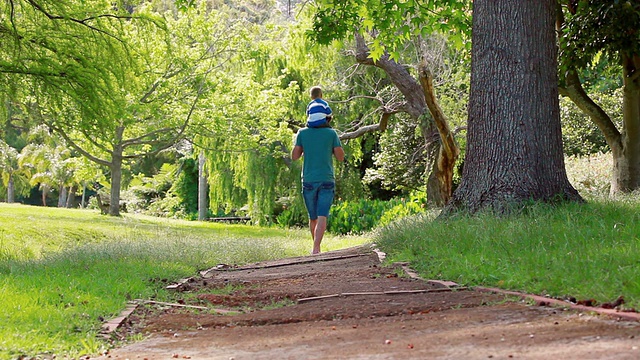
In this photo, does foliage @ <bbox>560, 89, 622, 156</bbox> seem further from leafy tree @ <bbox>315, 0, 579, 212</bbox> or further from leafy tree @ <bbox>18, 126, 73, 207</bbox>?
leafy tree @ <bbox>18, 126, 73, 207</bbox>

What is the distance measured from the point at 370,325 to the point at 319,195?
238 inches

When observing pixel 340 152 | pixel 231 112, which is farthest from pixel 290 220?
pixel 340 152

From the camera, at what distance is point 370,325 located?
4906mm

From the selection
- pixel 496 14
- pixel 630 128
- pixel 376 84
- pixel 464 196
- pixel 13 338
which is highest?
pixel 376 84

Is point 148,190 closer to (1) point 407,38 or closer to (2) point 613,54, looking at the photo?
(1) point 407,38

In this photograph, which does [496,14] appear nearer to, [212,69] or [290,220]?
[212,69]


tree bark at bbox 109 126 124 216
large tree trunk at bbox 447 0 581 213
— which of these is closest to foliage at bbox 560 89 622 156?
tree bark at bbox 109 126 124 216

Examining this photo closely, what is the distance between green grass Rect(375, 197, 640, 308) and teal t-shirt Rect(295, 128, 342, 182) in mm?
1324

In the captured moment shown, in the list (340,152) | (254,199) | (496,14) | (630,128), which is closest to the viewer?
(496,14)

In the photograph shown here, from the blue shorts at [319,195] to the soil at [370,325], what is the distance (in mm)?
3213

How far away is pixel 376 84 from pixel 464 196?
15.7 metres

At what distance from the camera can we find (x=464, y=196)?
9.98 meters

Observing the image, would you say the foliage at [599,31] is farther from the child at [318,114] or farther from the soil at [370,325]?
the soil at [370,325]

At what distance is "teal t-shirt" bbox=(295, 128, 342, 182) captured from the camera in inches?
425
